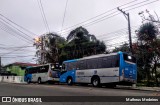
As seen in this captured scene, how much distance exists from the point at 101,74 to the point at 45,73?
1225cm

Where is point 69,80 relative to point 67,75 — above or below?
below

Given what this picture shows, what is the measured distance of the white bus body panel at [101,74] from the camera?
24.3 metres

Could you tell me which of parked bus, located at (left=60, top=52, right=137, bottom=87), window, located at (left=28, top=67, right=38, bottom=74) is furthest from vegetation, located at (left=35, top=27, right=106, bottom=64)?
parked bus, located at (left=60, top=52, right=137, bottom=87)

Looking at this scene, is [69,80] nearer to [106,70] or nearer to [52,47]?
[106,70]

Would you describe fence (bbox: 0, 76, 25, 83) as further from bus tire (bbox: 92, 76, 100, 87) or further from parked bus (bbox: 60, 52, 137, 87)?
bus tire (bbox: 92, 76, 100, 87)

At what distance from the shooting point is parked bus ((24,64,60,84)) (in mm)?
34812

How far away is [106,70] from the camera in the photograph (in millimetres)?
25047

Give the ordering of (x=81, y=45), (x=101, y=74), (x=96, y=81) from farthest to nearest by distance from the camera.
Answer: (x=81, y=45) → (x=96, y=81) → (x=101, y=74)

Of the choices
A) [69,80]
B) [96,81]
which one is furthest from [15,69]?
[96,81]

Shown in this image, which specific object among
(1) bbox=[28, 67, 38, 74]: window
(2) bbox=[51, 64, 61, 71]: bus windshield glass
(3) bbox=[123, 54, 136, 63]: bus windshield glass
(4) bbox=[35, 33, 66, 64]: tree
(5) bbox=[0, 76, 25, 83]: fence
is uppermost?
(4) bbox=[35, 33, 66, 64]: tree

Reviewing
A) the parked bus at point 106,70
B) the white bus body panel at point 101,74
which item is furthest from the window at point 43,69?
the white bus body panel at point 101,74

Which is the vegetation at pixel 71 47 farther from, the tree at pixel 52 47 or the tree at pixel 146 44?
the tree at pixel 146 44

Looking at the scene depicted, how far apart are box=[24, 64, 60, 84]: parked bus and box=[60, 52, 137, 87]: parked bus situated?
5.80 meters

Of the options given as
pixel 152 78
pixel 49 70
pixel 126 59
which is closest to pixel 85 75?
pixel 126 59
